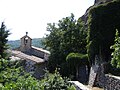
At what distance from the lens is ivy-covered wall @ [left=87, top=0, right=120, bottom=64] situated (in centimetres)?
2484

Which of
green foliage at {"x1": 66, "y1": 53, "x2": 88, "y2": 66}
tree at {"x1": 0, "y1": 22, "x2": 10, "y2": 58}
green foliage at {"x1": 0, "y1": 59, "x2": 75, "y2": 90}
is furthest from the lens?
green foliage at {"x1": 66, "y1": 53, "x2": 88, "y2": 66}

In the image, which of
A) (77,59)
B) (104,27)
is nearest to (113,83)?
(104,27)

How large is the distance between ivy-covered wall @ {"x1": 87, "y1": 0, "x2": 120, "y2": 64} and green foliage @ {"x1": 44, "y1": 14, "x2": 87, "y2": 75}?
12335 mm

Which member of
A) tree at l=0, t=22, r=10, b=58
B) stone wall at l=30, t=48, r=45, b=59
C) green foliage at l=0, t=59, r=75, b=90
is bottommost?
stone wall at l=30, t=48, r=45, b=59

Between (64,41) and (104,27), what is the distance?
54.4ft

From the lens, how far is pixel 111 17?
25.0m

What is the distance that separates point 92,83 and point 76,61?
892 cm

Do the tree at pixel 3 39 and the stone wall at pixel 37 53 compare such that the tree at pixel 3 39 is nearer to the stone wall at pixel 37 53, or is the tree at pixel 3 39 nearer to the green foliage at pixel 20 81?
the green foliage at pixel 20 81

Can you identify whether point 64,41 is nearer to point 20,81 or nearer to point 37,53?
point 37,53

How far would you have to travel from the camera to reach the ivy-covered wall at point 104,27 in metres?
24.8

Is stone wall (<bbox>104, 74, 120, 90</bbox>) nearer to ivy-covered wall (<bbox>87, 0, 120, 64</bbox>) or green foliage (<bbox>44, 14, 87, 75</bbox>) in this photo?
ivy-covered wall (<bbox>87, 0, 120, 64</bbox>)

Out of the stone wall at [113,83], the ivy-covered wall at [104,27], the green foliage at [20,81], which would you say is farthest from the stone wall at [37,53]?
the green foliage at [20,81]

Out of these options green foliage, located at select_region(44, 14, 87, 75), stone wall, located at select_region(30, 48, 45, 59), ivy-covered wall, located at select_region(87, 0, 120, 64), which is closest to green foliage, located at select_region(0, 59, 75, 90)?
ivy-covered wall, located at select_region(87, 0, 120, 64)

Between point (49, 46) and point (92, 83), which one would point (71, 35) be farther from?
point (92, 83)
